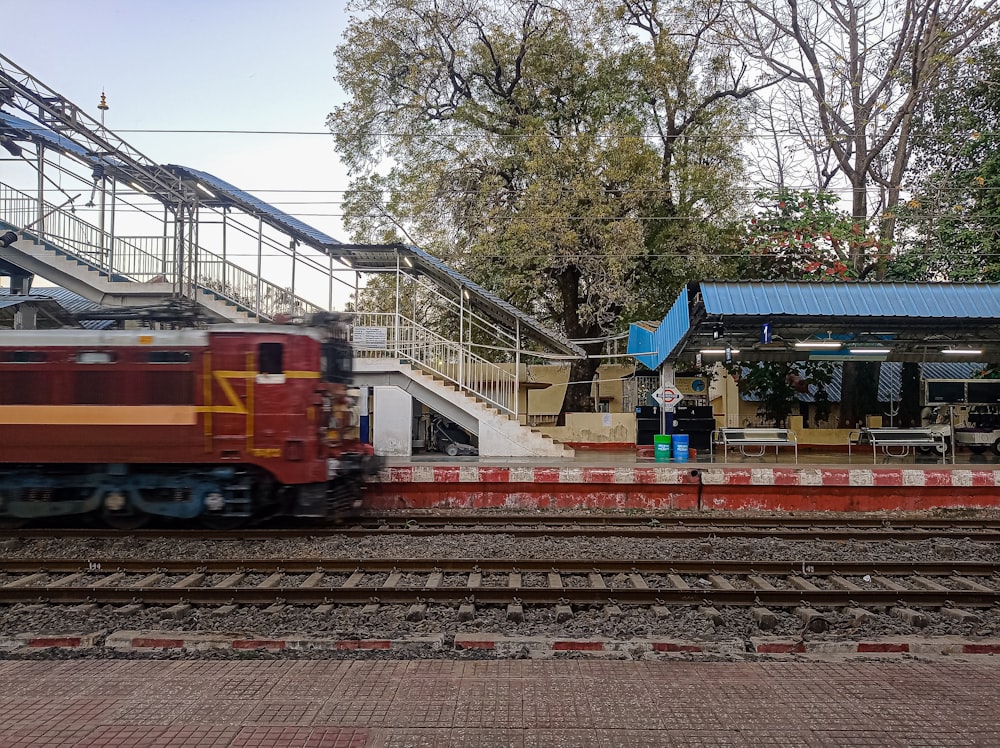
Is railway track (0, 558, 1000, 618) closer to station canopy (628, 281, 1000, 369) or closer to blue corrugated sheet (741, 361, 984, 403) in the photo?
station canopy (628, 281, 1000, 369)

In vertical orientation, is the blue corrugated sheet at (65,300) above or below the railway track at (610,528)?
above

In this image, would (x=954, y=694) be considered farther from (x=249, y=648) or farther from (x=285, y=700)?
(x=249, y=648)

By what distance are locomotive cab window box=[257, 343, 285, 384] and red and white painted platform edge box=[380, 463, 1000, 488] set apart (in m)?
4.09

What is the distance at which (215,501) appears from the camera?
33.9 ft

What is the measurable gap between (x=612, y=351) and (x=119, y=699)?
19835mm

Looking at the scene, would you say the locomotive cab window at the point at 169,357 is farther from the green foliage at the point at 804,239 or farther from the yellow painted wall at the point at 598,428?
the green foliage at the point at 804,239

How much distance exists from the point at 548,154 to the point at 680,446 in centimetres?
951

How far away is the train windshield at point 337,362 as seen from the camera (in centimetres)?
1052

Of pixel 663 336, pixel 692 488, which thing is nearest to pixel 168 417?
pixel 692 488

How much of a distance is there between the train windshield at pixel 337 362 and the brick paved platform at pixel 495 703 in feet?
17.9

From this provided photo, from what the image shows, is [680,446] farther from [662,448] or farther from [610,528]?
[610,528]

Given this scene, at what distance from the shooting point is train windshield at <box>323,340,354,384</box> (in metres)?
10.5

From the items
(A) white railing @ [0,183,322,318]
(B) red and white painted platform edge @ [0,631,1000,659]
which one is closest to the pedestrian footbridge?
(A) white railing @ [0,183,322,318]

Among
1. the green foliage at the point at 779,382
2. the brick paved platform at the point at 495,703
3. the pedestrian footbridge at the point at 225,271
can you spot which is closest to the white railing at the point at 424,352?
the pedestrian footbridge at the point at 225,271
